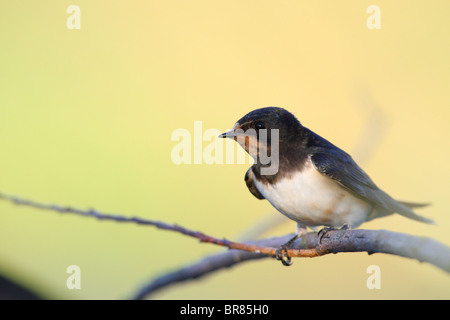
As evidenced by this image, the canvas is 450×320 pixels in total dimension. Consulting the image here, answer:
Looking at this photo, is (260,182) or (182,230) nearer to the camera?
(182,230)

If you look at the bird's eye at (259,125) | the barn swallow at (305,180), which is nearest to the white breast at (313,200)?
the barn swallow at (305,180)

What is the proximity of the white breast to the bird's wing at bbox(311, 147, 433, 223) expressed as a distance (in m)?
0.02

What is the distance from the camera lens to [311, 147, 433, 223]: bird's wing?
1.09 m

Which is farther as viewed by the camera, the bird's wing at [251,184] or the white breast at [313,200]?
the bird's wing at [251,184]

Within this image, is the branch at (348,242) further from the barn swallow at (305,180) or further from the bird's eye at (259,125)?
the bird's eye at (259,125)

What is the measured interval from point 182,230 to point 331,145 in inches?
22.9

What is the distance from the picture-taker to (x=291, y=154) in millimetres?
1106

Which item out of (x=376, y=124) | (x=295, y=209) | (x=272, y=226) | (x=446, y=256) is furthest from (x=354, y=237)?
(x=272, y=226)

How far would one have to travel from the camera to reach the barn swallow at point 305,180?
1055 mm

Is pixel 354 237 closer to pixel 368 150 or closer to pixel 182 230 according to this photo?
pixel 182 230

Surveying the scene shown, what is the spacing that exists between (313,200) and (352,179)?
5.0 inches

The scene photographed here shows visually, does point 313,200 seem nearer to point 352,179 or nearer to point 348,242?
point 352,179

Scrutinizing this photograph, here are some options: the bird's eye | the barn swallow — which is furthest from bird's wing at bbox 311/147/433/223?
the bird's eye
